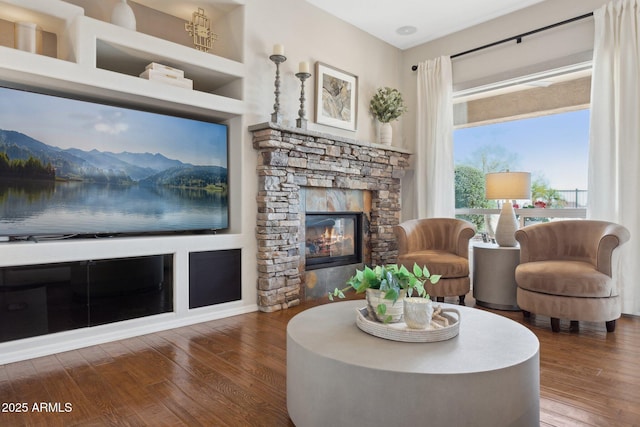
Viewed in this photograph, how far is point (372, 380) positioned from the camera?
1.36 m

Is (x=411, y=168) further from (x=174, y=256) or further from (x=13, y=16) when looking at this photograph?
(x=13, y=16)

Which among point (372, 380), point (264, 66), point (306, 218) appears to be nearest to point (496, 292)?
point (306, 218)

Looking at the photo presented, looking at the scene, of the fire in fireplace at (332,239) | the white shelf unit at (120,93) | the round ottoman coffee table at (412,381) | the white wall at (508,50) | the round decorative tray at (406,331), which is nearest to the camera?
the round ottoman coffee table at (412,381)

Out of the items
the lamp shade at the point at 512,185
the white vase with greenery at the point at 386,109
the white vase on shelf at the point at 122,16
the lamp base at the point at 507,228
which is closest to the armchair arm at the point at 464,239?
the lamp base at the point at 507,228

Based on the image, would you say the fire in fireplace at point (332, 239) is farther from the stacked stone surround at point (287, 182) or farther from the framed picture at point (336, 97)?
the framed picture at point (336, 97)

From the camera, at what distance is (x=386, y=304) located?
1800 millimetres

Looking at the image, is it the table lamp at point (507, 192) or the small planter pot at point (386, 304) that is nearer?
the small planter pot at point (386, 304)

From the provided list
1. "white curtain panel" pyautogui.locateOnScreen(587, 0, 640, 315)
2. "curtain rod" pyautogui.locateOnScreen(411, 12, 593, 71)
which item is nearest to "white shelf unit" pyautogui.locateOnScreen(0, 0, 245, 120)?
"curtain rod" pyautogui.locateOnScreen(411, 12, 593, 71)

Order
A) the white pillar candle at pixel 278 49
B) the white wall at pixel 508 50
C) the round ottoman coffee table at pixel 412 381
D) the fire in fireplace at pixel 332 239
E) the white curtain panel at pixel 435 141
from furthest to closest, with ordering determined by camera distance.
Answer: the white curtain panel at pixel 435 141, the fire in fireplace at pixel 332 239, the white wall at pixel 508 50, the white pillar candle at pixel 278 49, the round ottoman coffee table at pixel 412 381

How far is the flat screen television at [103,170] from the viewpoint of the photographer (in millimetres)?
2508

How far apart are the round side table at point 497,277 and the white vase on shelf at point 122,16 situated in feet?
11.6

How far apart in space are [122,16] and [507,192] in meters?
3.49

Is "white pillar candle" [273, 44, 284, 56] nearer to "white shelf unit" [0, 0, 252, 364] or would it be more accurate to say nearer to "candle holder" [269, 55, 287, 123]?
"candle holder" [269, 55, 287, 123]

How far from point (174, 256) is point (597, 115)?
392 cm
